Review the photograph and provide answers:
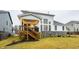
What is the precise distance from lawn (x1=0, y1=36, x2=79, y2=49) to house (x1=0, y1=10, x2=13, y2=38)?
0.42 ft

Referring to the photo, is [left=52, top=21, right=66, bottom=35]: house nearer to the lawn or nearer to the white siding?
the lawn

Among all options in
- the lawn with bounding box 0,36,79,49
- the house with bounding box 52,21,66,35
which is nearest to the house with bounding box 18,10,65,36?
the house with bounding box 52,21,66,35

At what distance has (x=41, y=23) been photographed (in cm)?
314

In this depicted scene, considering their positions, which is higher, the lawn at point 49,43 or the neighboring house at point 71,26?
the neighboring house at point 71,26

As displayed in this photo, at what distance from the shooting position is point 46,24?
124 inches

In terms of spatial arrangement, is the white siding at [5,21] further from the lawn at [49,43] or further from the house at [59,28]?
the house at [59,28]

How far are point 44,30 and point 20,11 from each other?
0.51 m

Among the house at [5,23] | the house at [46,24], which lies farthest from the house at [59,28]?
the house at [5,23]

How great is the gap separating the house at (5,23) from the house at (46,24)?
0.63 feet

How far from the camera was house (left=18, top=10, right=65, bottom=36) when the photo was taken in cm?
311

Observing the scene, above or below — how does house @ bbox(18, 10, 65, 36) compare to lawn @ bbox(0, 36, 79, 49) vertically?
above

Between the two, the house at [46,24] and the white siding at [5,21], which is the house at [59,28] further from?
the white siding at [5,21]

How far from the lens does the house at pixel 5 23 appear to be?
10.1 feet
